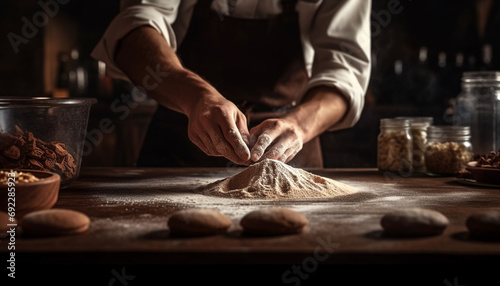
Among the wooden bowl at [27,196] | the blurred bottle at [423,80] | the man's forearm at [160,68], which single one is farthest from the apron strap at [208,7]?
the blurred bottle at [423,80]

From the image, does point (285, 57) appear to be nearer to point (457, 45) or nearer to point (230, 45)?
point (230, 45)

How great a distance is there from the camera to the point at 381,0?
12.9ft

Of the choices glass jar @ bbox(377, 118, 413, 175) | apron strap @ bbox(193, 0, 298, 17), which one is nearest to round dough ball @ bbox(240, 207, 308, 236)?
glass jar @ bbox(377, 118, 413, 175)

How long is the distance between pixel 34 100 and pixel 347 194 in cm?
76

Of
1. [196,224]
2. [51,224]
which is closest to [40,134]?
[51,224]

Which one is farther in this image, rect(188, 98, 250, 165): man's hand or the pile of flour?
rect(188, 98, 250, 165): man's hand

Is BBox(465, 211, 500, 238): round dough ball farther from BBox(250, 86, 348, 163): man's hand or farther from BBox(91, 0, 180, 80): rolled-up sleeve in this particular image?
BBox(91, 0, 180, 80): rolled-up sleeve

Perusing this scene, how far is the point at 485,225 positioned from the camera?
878mm

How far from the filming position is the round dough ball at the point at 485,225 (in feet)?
2.86

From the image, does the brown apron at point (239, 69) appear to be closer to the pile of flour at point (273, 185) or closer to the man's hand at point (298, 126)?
the man's hand at point (298, 126)

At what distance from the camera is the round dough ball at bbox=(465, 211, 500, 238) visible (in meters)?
0.87

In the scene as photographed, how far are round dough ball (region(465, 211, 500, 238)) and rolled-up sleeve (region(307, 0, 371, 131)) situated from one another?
40.1 inches

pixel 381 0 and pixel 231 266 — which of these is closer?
pixel 231 266

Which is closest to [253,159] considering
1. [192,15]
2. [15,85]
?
[192,15]
